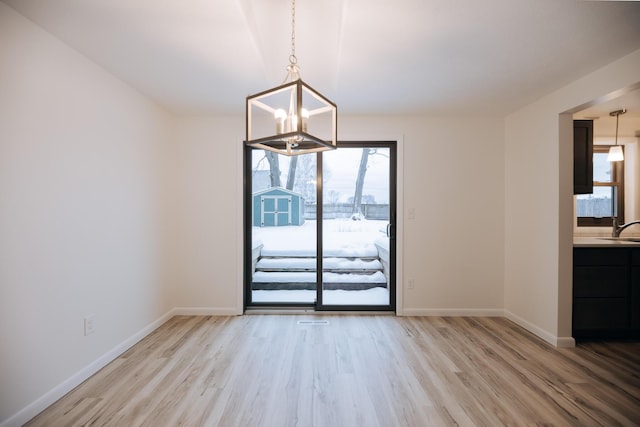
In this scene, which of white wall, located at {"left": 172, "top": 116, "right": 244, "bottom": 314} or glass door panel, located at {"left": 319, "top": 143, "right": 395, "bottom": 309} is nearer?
white wall, located at {"left": 172, "top": 116, "right": 244, "bottom": 314}

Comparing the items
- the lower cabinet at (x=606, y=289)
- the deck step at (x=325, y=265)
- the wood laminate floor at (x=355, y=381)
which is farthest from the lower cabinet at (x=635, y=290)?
the deck step at (x=325, y=265)

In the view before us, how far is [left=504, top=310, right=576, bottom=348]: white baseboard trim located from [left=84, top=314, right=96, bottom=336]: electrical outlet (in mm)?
3920

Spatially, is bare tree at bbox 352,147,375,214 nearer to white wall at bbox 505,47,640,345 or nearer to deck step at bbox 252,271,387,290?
deck step at bbox 252,271,387,290

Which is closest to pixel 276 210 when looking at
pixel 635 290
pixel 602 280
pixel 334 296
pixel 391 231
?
pixel 334 296

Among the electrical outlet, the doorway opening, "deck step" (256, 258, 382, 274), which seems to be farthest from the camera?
"deck step" (256, 258, 382, 274)

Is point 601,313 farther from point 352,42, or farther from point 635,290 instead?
point 352,42

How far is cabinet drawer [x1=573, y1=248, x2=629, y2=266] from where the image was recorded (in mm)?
2703

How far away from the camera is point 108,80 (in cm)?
234

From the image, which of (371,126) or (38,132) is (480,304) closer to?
(371,126)

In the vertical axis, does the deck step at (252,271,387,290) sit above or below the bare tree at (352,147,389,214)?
below

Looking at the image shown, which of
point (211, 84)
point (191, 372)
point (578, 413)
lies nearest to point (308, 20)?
point (211, 84)

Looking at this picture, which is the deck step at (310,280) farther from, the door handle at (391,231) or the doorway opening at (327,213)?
the door handle at (391,231)

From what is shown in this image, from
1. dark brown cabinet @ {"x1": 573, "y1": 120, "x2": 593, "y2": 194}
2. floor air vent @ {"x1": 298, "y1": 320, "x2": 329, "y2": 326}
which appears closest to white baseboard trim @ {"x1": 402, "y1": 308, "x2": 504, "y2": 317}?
floor air vent @ {"x1": 298, "y1": 320, "x2": 329, "y2": 326}

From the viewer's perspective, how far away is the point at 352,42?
6.16ft
